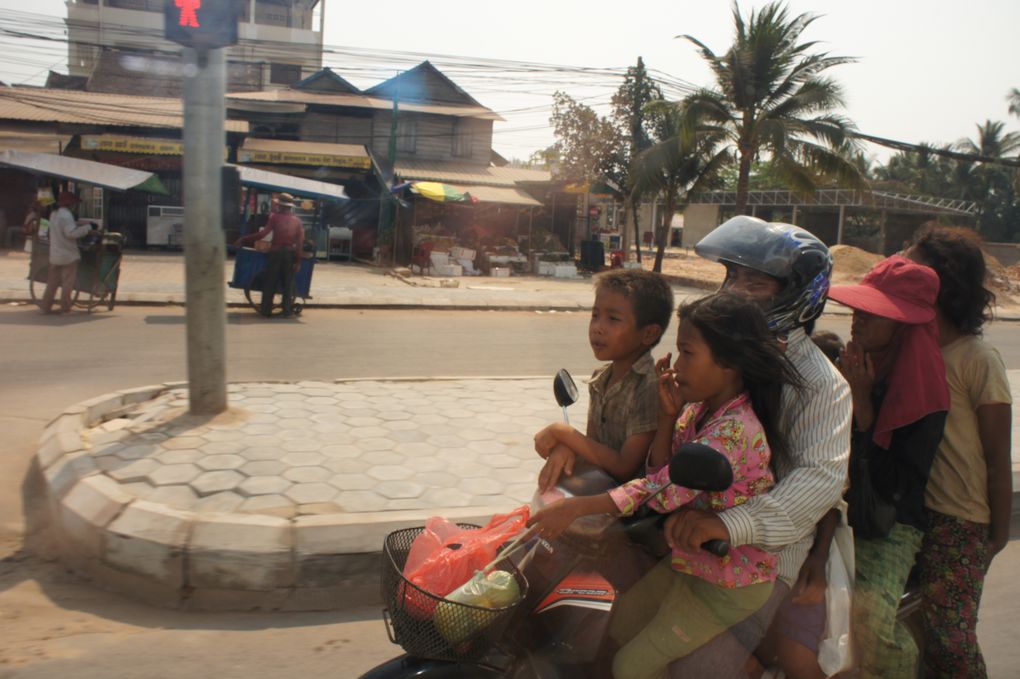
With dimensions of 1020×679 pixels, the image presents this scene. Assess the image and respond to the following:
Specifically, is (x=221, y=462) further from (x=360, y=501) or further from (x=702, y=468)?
(x=702, y=468)

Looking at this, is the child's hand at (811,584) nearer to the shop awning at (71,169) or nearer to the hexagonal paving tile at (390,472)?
the hexagonal paving tile at (390,472)

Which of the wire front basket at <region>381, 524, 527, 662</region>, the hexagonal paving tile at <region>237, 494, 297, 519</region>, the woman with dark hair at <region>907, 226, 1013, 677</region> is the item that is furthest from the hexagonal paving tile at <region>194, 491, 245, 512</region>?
the woman with dark hair at <region>907, 226, 1013, 677</region>

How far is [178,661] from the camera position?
10.2ft

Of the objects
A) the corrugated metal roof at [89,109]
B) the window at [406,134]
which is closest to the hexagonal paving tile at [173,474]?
the corrugated metal roof at [89,109]

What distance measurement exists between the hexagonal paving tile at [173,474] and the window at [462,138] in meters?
25.7

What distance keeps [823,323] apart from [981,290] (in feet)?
46.3

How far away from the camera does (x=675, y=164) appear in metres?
22.3

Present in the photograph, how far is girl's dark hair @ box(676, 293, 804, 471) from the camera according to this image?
200cm

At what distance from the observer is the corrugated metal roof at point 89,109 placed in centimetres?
2380

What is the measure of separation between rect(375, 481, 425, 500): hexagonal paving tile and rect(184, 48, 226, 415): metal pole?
64.2 inches

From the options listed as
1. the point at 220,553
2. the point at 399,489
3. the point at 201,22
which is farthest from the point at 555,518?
the point at 201,22

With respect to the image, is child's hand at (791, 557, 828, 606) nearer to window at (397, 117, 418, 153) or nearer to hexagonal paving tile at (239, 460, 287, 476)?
hexagonal paving tile at (239, 460, 287, 476)

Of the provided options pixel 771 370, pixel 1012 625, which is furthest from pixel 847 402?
pixel 1012 625

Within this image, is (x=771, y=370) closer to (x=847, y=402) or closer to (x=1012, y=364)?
(x=847, y=402)
